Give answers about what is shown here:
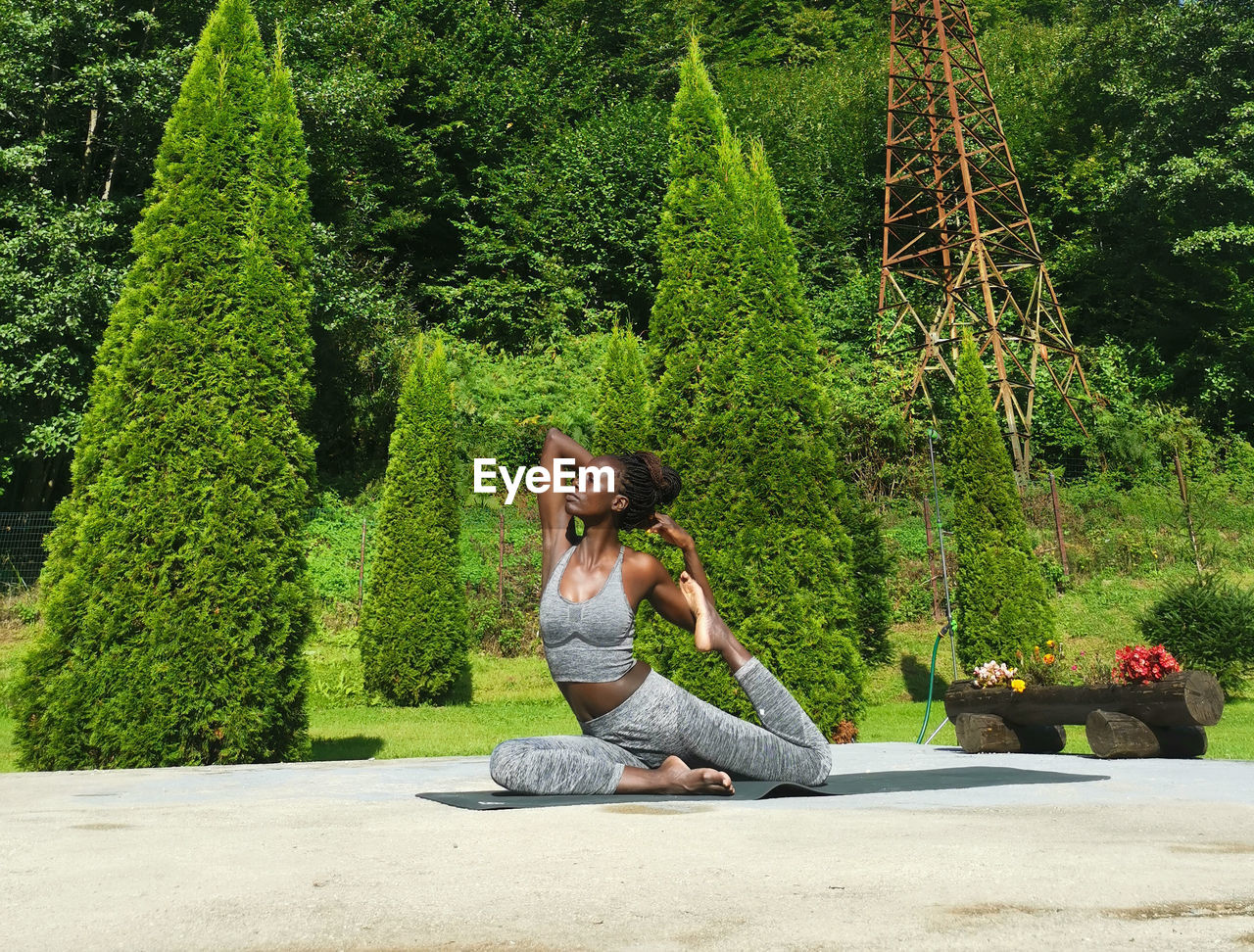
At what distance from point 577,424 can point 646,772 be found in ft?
51.5

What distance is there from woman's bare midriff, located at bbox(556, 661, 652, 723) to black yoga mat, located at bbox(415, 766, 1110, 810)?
368 mm

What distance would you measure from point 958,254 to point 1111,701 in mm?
21210

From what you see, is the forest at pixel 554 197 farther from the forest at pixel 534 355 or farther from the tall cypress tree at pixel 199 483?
the tall cypress tree at pixel 199 483

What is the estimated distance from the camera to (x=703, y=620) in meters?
4.09

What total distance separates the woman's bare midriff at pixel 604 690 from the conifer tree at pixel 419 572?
9.13 metres

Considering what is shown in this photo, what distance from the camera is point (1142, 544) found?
1812 cm

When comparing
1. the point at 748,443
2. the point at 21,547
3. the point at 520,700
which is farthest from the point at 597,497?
the point at 21,547

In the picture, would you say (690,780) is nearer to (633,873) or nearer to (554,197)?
(633,873)

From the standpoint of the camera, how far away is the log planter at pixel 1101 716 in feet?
21.1

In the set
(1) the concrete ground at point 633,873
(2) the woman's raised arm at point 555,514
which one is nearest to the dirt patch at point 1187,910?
(1) the concrete ground at point 633,873

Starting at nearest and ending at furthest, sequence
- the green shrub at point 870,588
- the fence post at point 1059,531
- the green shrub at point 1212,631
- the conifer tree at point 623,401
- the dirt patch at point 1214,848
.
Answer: the dirt patch at point 1214,848 < the conifer tree at point 623,401 < the green shrub at point 1212,631 < the green shrub at point 870,588 < the fence post at point 1059,531

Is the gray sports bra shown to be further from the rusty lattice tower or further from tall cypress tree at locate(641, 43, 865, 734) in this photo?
the rusty lattice tower

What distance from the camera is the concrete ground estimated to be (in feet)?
6.68

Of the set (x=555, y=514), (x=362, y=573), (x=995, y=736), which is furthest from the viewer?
(x=362, y=573)
